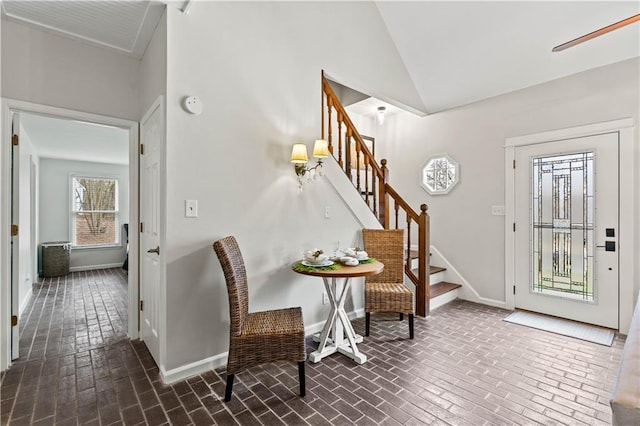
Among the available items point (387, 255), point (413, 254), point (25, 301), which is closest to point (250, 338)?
point (387, 255)

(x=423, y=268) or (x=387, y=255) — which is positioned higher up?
(x=387, y=255)

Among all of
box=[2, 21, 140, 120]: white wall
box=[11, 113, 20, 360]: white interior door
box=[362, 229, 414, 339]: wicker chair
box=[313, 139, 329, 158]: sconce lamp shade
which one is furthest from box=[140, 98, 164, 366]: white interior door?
box=[362, 229, 414, 339]: wicker chair

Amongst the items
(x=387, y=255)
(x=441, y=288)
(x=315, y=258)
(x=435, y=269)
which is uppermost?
(x=315, y=258)

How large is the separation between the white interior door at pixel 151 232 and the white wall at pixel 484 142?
395cm

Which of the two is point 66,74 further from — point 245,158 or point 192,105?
point 245,158

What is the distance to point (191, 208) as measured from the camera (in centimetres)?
243

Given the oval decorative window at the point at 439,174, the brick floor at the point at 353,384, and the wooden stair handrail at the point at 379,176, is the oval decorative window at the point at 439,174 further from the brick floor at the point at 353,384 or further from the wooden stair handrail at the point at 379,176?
the brick floor at the point at 353,384

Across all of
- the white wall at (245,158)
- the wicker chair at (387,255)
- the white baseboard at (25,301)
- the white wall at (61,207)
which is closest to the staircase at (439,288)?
the wicker chair at (387,255)

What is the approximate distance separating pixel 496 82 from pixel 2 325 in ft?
19.1

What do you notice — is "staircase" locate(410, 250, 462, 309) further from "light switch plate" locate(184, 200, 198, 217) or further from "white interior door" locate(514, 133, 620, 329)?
"light switch plate" locate(184, 200, 198, 217)

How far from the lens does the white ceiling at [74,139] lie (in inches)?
169

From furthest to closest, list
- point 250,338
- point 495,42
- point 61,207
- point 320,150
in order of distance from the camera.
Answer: point 61,207, point 495,42, point 320,150, point 250,338

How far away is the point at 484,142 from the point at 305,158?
2.89m

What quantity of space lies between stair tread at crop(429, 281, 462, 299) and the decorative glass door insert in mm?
976
